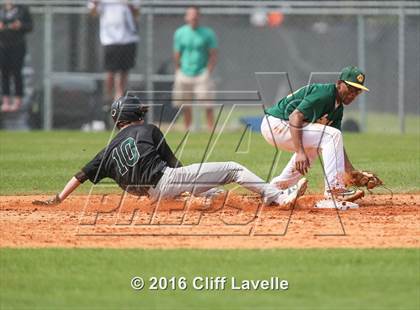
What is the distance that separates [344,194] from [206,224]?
66.2 inches

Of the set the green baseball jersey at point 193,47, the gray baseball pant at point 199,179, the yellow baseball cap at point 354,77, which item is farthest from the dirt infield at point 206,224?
the green baseball jersey at point 193,47

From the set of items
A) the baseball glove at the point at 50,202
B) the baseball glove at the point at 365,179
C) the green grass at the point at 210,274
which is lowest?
the baseball glove at the point at 50,202

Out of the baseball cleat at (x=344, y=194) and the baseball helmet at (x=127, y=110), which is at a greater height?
the baseball helmet at (x=127, y=110)

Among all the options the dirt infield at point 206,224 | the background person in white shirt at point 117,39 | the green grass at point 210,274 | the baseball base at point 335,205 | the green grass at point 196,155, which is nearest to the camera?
the green grass at point 210,274

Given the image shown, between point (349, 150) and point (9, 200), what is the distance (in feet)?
21.9

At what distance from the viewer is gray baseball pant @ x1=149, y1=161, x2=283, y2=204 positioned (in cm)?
1073

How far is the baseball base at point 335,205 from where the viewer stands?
11.0m

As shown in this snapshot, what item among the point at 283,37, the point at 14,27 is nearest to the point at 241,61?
the point at 283,37

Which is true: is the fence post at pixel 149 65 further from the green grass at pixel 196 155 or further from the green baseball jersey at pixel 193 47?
the green grass at pixel 196 155

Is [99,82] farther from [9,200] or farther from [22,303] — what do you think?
[22,303]

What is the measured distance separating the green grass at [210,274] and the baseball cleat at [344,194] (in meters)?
2.39

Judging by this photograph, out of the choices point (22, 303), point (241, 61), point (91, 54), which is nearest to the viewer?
point (22, 303)

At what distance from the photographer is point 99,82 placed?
22.1 m

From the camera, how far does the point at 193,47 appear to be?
2073 cm
